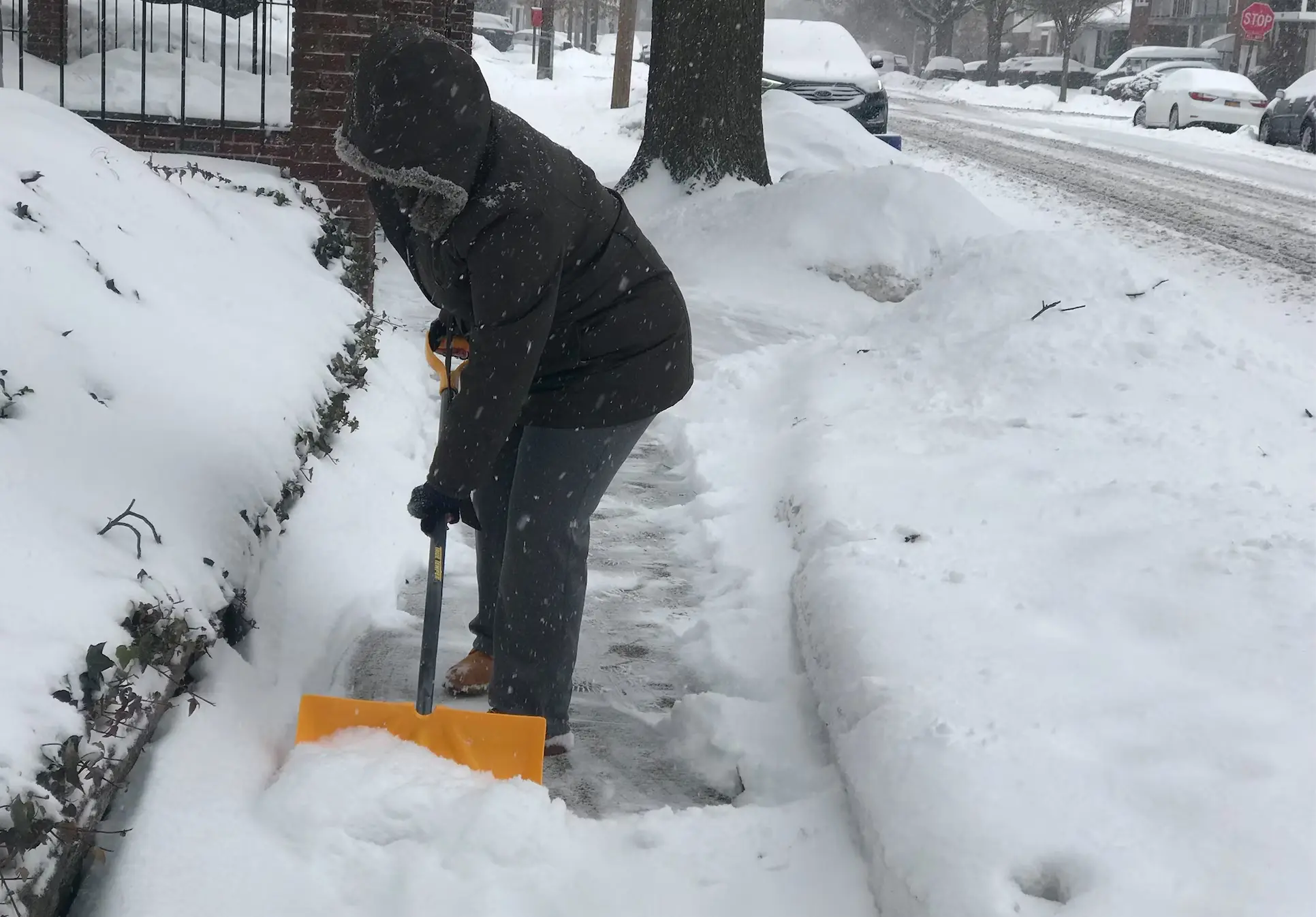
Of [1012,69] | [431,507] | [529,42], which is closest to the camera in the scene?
[431,507]

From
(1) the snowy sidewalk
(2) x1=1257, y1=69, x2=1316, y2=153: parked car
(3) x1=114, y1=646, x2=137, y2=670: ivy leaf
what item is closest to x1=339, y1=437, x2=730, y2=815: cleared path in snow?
(1) the snowy sidewalk

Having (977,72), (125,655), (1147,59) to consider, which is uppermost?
(977,72)

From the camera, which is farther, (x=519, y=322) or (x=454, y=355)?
(x=454, y=355)

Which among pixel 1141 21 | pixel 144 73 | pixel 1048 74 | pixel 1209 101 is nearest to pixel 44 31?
pixel 144 73

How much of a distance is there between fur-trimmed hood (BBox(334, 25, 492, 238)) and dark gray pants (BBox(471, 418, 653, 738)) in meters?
0.65

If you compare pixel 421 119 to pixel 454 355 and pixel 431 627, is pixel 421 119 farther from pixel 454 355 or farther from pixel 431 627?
pixel 431 627

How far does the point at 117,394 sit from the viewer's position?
118 inches

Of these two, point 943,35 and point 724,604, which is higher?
point 943,35

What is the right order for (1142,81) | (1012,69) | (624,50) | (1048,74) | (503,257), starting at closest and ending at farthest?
(503,257)
(624,50)
(1142,81)
(1048,74)
(1012,69)

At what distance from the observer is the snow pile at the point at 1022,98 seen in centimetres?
3175

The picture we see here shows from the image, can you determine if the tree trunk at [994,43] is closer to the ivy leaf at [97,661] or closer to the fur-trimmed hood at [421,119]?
the fur-trimmed hood at [421,119]

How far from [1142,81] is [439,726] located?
33.5 metres

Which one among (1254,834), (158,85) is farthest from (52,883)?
(158,85)

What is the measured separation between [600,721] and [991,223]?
639 centimetres
